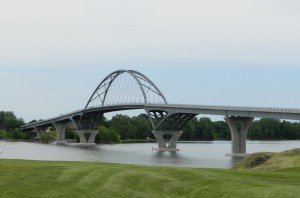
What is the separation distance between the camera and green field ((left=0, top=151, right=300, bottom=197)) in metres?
18.8

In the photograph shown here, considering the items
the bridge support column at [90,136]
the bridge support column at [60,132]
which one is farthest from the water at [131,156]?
the bridge support column at [60,132]

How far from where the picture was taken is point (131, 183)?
20250 mm

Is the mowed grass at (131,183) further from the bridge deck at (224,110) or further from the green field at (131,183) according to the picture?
the bridge deck at (224,110)

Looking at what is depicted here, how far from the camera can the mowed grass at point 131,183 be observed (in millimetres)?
18750

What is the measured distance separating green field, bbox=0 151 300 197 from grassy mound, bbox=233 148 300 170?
24.2 ft

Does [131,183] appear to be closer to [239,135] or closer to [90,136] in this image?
[239,135]

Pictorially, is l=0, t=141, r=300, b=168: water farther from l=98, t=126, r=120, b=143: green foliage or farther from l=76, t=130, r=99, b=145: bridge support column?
l=98, t=126, r=120, b=143: green foliage

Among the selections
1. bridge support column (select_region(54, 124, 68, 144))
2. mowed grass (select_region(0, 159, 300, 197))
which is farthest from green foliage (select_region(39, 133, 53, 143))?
mowed grass (select_region(0, 159, 300, 197))

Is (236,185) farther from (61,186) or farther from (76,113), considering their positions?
(76,113)

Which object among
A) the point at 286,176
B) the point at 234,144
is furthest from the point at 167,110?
the point at 286,176

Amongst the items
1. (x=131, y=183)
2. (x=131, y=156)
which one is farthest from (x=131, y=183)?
(x=131, y=156)

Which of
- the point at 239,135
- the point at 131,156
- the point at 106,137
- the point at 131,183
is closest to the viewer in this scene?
the point at 131,183

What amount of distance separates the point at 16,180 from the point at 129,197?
442 cm

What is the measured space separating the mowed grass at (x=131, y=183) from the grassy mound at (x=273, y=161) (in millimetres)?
7349
